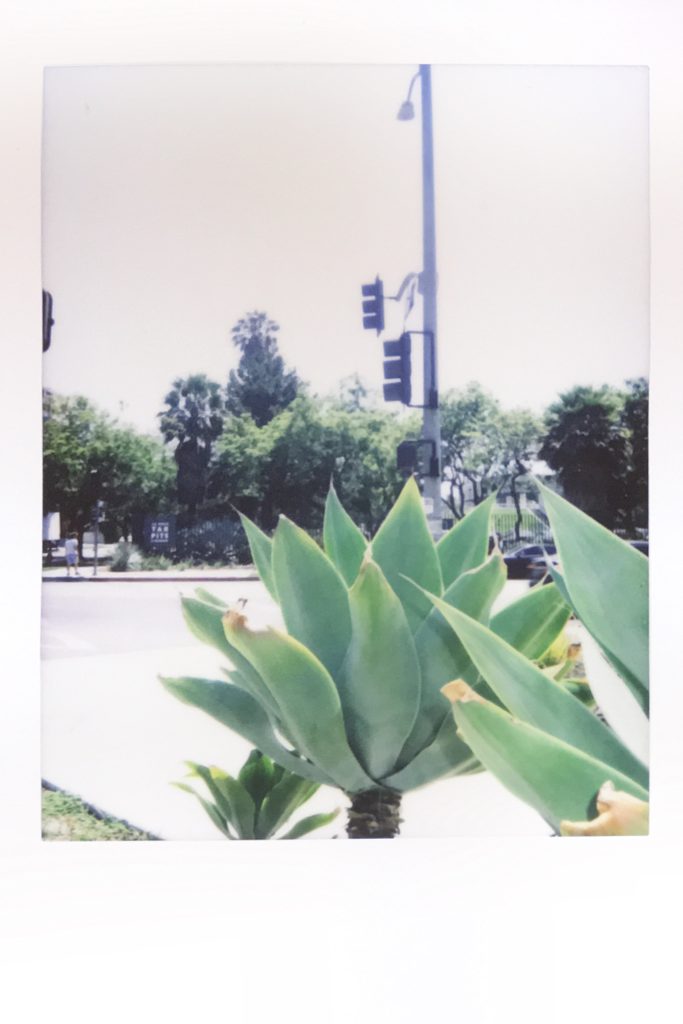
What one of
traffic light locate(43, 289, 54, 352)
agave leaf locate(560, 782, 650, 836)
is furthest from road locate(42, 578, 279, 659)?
agave leaf locate(560, 782, 650, 836)

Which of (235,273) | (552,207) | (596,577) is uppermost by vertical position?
(552,207)

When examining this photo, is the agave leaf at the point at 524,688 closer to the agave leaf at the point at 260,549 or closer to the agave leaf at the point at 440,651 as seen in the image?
the agave leaf at the point at 440,651

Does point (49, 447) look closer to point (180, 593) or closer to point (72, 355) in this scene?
point (72, 355)

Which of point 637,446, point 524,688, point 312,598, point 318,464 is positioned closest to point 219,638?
point 312,598

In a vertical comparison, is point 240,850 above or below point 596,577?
below

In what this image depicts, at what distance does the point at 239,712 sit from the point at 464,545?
1.32ft

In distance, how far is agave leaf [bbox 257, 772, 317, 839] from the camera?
3.82ft

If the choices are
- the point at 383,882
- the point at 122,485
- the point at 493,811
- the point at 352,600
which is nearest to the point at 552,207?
the point at 352,600

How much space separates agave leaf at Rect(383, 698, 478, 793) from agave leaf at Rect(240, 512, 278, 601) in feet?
1.04

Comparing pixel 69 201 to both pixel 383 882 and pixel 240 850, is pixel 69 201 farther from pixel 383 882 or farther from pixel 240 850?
pixel 383 882

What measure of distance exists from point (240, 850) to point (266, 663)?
0.98ft

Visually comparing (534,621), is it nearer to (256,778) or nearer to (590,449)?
(590,449)

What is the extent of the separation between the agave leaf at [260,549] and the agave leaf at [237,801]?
283mm

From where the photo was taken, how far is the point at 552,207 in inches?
46.5
